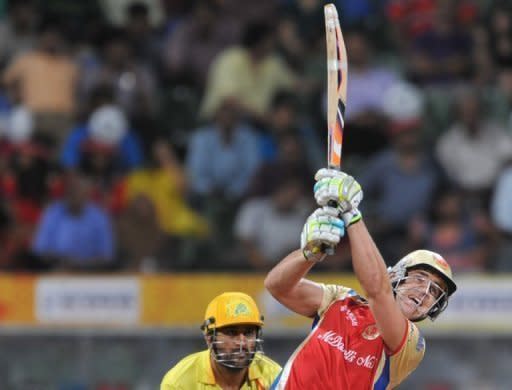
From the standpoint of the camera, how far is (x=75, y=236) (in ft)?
39.3

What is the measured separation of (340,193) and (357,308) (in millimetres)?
864

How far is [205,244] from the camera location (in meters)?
12.4

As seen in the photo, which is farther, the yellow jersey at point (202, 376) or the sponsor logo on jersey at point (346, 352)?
the yellow jersey at point (202, 376)

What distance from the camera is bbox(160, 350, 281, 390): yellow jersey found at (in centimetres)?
770

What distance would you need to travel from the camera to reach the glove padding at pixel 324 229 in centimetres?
638

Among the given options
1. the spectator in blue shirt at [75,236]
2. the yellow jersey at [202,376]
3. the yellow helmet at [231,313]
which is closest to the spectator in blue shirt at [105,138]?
the spectator in blue shirt at [75,236]

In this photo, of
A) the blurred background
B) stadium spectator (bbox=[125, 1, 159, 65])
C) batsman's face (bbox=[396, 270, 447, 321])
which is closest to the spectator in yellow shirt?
batsman's face (bbox=[396, 270, 447, 321])

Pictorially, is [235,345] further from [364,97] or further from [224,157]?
[364,97]

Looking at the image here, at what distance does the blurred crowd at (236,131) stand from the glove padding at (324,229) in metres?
5.38

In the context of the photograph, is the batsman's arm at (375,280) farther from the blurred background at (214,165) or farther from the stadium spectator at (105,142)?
the stadium spectator at (105,142)

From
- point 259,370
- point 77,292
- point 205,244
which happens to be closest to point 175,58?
point 205,244

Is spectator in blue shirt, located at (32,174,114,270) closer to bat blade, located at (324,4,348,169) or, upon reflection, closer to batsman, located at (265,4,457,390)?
batsman, located at (265,4,457,390)

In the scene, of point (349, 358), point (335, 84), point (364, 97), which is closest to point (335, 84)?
point (335, 84)

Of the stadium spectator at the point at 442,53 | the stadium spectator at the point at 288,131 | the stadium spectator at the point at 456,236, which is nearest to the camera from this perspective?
the stadium spectator at the point at 456,236
